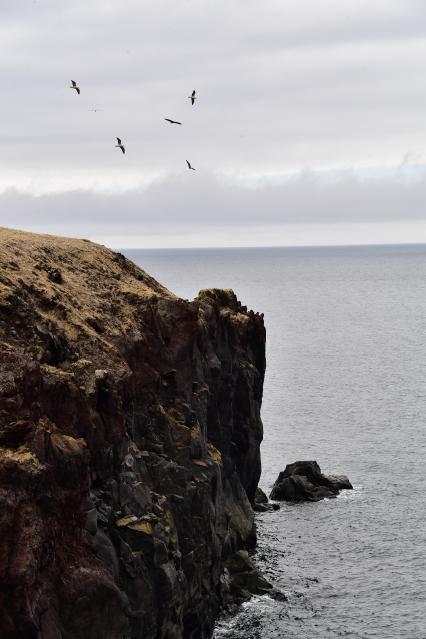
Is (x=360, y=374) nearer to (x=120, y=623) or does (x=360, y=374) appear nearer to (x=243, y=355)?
(x=243, y=355)

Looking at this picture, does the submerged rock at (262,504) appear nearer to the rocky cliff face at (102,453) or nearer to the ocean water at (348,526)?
the ocean water at (348,526)

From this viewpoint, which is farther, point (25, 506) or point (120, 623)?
point (120, 623)

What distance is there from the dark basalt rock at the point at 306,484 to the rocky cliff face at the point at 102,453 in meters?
20.3

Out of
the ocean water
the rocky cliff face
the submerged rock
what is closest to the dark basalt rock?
the ocean water

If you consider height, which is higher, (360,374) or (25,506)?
(360,374)

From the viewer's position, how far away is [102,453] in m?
46.9

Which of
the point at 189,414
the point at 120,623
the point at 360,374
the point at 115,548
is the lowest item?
the point at 120,623

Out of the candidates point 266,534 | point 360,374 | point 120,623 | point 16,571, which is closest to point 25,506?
point 16,571

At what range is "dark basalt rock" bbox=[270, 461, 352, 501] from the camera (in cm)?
9731

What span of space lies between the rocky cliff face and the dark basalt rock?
2034cm

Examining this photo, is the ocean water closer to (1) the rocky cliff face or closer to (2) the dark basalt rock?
(2) the dark basalt rock

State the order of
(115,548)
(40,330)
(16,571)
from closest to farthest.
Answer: (16,571), (115,548), (40,330)

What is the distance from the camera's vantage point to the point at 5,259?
179 ft

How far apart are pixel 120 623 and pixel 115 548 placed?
4.19 meters
